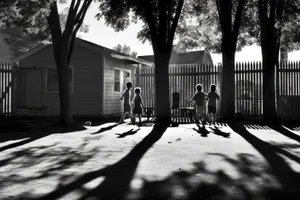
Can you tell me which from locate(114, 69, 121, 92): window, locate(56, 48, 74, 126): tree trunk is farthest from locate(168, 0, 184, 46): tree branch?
locate(114, 69, 121, 92): window

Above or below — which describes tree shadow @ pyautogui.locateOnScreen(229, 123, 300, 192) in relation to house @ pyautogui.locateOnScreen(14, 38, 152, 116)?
below

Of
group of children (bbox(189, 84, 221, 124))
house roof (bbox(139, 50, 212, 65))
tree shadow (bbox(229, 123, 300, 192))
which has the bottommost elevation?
tree shadow (bbox(229, 123, 300, 192))

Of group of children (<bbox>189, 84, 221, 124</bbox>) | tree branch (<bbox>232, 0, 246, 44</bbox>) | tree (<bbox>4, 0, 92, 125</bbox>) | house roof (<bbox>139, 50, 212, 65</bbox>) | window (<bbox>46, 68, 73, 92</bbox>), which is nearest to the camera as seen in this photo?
tree (<bbox>4, 0, 92, 125</bbox>)

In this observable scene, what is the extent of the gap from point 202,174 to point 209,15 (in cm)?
1654

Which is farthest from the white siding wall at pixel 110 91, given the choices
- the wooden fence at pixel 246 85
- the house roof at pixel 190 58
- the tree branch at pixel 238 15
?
the house roof at pixel 190 58

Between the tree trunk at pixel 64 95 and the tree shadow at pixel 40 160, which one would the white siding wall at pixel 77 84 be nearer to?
the tree trunk at pixel 64 95

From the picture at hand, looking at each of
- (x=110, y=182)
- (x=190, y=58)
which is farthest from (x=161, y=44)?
(x=190, y=58)

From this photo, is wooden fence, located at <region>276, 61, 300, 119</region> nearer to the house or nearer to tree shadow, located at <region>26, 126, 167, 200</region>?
the house

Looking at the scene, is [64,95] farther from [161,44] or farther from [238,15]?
[238,15]

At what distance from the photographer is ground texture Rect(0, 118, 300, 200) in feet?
13.6

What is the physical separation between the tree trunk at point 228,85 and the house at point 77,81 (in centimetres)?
603

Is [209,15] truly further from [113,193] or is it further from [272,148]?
[113,193]

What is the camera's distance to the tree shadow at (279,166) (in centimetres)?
453

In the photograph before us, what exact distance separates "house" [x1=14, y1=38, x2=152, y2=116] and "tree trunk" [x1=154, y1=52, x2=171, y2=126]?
4.58 m
